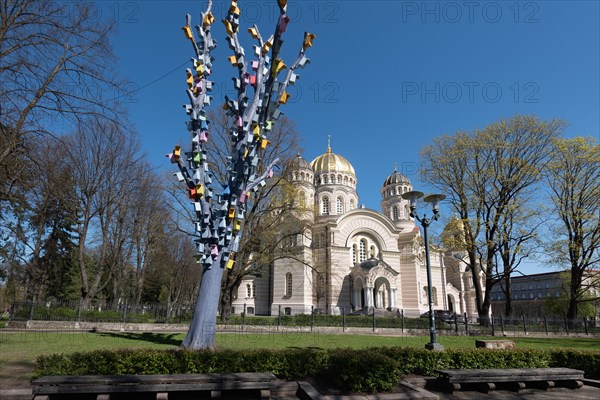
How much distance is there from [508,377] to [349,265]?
103 feet

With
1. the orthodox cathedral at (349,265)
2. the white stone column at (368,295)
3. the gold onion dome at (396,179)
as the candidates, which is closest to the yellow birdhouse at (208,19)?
the orthodox cathedral at (349,265)

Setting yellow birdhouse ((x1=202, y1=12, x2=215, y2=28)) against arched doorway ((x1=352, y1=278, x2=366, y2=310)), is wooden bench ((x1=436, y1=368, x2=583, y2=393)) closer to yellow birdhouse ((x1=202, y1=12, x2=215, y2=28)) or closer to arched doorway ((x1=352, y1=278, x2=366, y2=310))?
yellow birdhouse ((x1=202, y1=12, x2=215, y2=28))

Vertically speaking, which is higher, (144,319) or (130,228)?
(130,228)

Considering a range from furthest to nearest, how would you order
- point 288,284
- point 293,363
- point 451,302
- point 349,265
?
point 451,302 < point 349,265 < point 288,284 < point 293,363

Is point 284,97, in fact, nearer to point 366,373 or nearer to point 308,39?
point 308,39

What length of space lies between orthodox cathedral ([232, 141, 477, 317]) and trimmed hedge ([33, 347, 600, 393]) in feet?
74.4

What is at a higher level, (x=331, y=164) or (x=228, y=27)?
(x=331, y=164)

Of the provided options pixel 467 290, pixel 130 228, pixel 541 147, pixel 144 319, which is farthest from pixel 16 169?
pixel 467 290

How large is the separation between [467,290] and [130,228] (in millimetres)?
41268

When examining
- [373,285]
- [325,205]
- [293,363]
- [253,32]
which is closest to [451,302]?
[373,285]

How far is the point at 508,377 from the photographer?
7.87 meters

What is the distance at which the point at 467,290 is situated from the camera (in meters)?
48.4

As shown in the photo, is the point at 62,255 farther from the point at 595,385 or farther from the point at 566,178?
the point at 566,178

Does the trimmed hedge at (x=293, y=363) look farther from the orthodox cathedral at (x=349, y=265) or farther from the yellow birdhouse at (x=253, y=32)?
the orthodox cathedral at (x=349, y=265)
